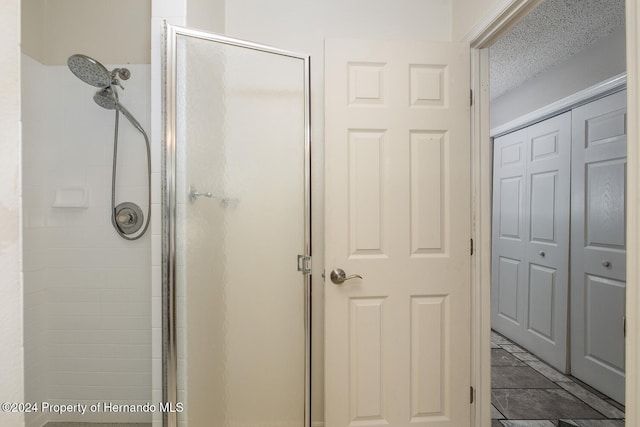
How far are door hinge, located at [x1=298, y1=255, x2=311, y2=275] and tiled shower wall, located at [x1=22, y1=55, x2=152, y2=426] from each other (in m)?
1.01

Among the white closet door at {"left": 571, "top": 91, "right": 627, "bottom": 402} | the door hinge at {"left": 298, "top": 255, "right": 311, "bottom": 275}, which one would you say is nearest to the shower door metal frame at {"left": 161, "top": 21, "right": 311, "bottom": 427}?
the door hinge at {"left": 298, "top": 255, "right": 311, "bottom": 275}

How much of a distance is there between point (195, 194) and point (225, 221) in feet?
0.59

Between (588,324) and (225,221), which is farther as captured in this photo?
(588,324)

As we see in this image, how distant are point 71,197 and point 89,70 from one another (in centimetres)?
77

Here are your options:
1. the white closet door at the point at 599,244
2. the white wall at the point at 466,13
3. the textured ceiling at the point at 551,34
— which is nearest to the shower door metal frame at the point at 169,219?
the white wall at the point at 466,13

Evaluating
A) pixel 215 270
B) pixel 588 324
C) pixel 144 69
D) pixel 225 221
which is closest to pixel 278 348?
pixel 215 270

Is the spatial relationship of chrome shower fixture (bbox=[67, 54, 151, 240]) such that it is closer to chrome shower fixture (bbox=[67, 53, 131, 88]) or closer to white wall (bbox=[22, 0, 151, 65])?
chrome shower fixture (bbox=[67, 53, 131, 88])

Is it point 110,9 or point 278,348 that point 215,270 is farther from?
point 110,9

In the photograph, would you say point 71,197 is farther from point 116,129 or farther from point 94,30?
point 94,30

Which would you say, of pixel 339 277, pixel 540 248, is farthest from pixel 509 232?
pixel 339 277

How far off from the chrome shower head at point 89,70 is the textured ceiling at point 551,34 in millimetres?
2600

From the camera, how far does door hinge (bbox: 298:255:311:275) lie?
4.77 feet

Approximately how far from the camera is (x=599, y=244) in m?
2.28

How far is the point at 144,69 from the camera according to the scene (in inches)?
71.3
